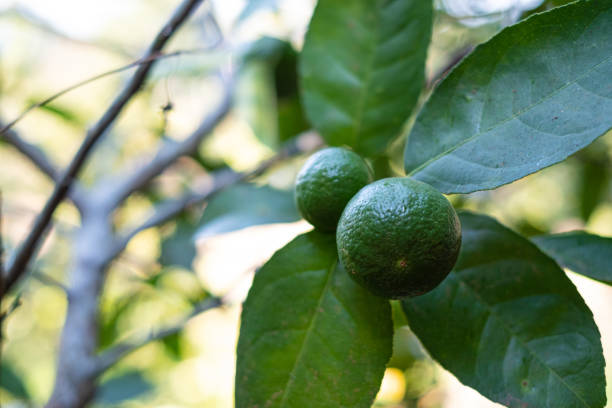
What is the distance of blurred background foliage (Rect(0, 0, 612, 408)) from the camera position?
1.17 m

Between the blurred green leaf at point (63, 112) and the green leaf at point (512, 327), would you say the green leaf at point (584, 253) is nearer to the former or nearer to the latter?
the green leaf at point (512, 327)

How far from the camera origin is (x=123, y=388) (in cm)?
170

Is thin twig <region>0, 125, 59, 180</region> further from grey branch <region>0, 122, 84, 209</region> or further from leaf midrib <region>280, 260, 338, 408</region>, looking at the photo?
leaf midrib <region>280, 260, 338, 408</region>

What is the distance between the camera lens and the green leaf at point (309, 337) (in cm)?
57

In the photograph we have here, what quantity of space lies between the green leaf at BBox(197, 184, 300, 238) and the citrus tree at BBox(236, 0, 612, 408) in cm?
19

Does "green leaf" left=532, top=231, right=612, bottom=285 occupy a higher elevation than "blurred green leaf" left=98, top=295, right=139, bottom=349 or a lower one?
higher

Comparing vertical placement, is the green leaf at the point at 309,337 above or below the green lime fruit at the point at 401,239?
below

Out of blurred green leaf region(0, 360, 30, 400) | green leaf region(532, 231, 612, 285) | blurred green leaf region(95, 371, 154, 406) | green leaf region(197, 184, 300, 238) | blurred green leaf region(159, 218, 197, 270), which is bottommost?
blurred green leaf region(95, 371, 154, 406)

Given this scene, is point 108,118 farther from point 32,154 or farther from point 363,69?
point 32,154

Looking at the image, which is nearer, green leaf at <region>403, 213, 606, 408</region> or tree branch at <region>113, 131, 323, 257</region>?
green leaf at <region>403, 213, 606, 408</region>

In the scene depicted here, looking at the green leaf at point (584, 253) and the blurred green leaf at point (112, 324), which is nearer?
the green leaf at point (584, 253)

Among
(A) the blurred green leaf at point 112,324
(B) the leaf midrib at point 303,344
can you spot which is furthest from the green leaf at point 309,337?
(A) the blurred green leaf at point 112,324

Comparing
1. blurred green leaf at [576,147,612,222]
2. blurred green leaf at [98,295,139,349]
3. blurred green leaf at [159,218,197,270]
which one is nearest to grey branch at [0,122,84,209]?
blurred green leaf at [159,218,197,270]

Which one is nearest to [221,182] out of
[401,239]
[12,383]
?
[401,239]
